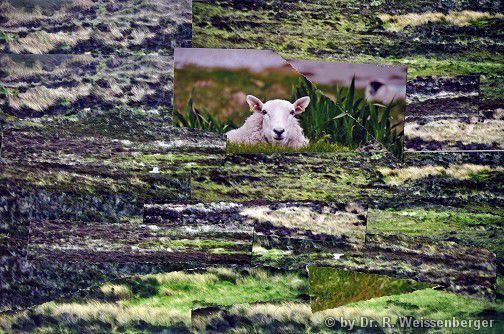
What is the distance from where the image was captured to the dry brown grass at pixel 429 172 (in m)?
1.98

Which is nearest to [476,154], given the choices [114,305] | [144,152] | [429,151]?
[429,151]

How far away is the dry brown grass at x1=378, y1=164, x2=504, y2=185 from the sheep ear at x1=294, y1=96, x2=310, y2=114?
0.31 meters

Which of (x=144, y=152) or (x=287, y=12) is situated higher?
(x=287, y=12)

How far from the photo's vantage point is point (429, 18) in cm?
198

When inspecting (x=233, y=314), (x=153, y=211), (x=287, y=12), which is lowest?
(x=233, y=314)

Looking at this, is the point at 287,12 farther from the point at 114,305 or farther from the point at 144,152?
the point at 114,305

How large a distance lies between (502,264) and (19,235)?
1511 mm

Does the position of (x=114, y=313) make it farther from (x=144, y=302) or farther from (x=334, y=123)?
(x=334, y=123)

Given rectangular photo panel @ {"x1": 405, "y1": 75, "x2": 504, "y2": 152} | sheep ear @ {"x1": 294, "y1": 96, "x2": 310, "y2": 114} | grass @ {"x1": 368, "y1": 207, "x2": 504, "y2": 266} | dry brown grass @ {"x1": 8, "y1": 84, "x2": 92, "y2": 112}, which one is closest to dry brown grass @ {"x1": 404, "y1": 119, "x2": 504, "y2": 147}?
rectangular photo panel @ {"x1": 405, "y1": 75, "x2": 504, "y2": 152}

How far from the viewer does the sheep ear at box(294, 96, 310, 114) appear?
1966 mm

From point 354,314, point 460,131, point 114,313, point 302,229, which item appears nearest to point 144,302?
point 114,313

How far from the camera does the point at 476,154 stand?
1980mm

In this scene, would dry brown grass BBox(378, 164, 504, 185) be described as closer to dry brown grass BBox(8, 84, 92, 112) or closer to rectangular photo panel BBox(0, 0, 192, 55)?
rectangular photo panel BBox(0, 0, 192, 55)

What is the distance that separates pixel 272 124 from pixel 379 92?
0.35 meters
